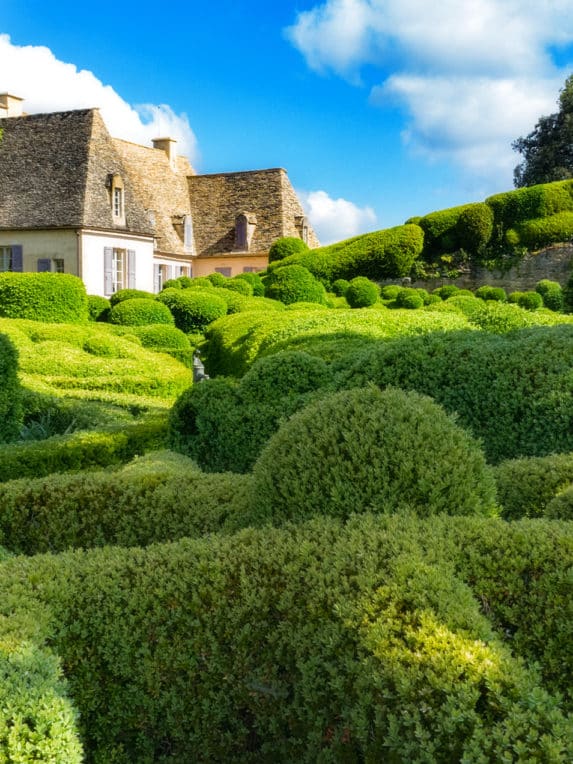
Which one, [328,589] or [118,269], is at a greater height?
[118,269]

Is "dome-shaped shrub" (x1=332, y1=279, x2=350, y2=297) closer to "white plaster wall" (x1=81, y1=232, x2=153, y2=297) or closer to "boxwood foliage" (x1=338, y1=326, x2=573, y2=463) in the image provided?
"white plaster wall" (x1=81, y1=232, x2=153, y2=297)

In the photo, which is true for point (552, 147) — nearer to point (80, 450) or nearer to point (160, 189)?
point (160, 189)

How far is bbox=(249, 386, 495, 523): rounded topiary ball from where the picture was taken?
360cm

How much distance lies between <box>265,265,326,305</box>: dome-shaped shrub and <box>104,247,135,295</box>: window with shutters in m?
7.83

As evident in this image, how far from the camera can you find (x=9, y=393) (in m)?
8.77

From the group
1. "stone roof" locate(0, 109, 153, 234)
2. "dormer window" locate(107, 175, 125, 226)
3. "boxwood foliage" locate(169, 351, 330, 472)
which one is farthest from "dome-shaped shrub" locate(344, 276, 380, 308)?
"boxwood foliage" locate(169, 351, 330, 472)

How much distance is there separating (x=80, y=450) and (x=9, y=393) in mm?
2047

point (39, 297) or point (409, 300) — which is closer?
point (39, 297)

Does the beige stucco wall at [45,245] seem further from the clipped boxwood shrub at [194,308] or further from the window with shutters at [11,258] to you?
the clipped boxwood shrub at [194,308]

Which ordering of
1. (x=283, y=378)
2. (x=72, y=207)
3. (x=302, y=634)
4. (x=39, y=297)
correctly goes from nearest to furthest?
(x=302, y=634) < (x=283, y=378) < (x=39, y=297) < (x=72, y=207)

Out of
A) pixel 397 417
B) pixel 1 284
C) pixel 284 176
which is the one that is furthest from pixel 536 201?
pixel 397 417

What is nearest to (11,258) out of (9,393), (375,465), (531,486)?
(9,393)

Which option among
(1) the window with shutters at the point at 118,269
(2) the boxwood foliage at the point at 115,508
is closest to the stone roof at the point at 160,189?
(1) the window with shutters at the point at 118,269

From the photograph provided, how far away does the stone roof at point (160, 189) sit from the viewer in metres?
40.3
